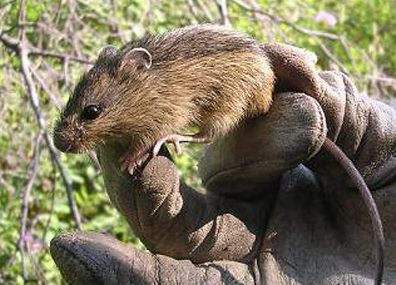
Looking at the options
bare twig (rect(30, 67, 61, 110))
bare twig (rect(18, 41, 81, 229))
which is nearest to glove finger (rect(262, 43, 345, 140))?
bare twig (rect(18, 41, 81, 229))

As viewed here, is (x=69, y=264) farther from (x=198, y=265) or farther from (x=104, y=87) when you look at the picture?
(x=104, y=87)

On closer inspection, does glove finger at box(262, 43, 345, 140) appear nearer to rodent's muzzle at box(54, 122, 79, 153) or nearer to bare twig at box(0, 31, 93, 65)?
rodent's muzzle at box(54, 122, 79, 153)

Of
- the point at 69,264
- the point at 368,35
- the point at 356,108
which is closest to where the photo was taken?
the point at 69,264

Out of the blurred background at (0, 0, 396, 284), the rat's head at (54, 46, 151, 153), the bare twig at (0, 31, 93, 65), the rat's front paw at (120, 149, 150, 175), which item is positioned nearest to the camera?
the rat's front paw at (120, 149, 150, 175)

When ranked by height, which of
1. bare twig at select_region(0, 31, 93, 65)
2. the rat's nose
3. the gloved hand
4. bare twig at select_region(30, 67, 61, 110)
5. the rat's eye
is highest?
the rat's eye

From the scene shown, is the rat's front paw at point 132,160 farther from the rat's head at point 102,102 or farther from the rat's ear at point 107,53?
the rat's ear at point 107,53

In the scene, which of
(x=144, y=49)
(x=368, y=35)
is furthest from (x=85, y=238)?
(x=368, y=35)
